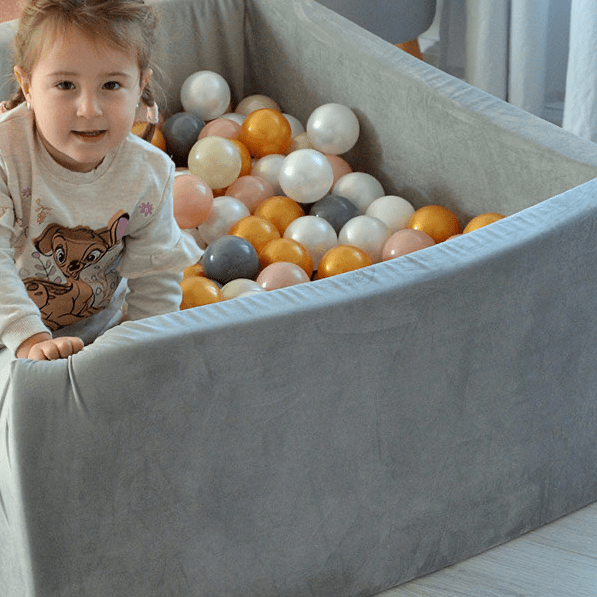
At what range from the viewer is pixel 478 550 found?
1.25 m

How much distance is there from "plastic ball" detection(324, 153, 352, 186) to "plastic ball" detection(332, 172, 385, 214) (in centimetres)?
4

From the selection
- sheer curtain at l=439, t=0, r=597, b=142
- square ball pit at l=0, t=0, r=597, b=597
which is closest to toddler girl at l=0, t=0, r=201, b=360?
square ball pit at l=0, t=0, r=597, b=597

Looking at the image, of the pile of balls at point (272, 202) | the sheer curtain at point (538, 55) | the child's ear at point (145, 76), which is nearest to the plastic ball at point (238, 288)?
the pile of balls at point (272, 202)

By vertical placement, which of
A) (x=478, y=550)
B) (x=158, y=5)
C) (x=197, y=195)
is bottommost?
(x=478, y=550)

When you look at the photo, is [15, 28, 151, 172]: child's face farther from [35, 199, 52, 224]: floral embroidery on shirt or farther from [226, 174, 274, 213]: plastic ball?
[226, 174, 274, 213]: plastic ball

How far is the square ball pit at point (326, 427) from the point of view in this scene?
0.93 metres

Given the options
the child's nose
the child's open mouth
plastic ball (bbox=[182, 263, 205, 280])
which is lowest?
plastic ball (bbox=[182, 263, 205, 280])

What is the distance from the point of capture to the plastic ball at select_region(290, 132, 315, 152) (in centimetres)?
186

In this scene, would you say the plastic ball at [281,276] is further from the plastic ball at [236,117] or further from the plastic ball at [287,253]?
the plastic ball at [236,117]

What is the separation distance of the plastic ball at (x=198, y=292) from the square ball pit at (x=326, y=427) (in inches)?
15.8

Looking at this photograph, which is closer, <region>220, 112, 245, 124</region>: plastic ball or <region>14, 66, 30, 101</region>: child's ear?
<region>14, 66, 30, 101</region>: child's ear

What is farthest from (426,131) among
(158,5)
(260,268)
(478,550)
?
(478,550)

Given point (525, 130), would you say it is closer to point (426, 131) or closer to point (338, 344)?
point (426, 131)

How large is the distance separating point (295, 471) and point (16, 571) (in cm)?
32
